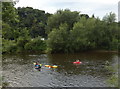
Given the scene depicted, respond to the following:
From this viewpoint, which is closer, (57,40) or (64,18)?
(57,40)

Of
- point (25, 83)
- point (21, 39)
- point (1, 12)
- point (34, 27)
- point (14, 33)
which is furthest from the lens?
point (34, 27)

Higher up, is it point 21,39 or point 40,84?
point 21,39

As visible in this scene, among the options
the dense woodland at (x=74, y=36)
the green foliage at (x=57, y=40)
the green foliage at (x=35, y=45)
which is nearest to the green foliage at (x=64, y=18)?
the dense woodland at (x=74, y=36)

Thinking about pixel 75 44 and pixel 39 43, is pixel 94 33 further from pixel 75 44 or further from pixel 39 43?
pixel 39 43

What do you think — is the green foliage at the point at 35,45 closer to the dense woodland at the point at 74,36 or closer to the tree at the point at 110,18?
the dense woodland at the point at 74,36

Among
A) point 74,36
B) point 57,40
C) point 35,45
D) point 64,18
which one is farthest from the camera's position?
point 64,18

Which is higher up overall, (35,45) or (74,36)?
(74,36)

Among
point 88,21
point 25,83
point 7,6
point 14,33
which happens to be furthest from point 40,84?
point 88,21

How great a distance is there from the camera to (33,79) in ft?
92.6

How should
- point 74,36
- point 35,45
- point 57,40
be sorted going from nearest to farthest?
point 57,40, point 74,36, point 35,45

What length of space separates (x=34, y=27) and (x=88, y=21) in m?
45.4

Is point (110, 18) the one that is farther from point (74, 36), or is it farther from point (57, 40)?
point (57, 40)

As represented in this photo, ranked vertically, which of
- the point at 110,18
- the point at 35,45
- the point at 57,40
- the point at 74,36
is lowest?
the point at 35,45

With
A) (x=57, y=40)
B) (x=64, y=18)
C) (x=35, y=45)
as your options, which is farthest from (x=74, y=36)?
(x=35, y=45)
